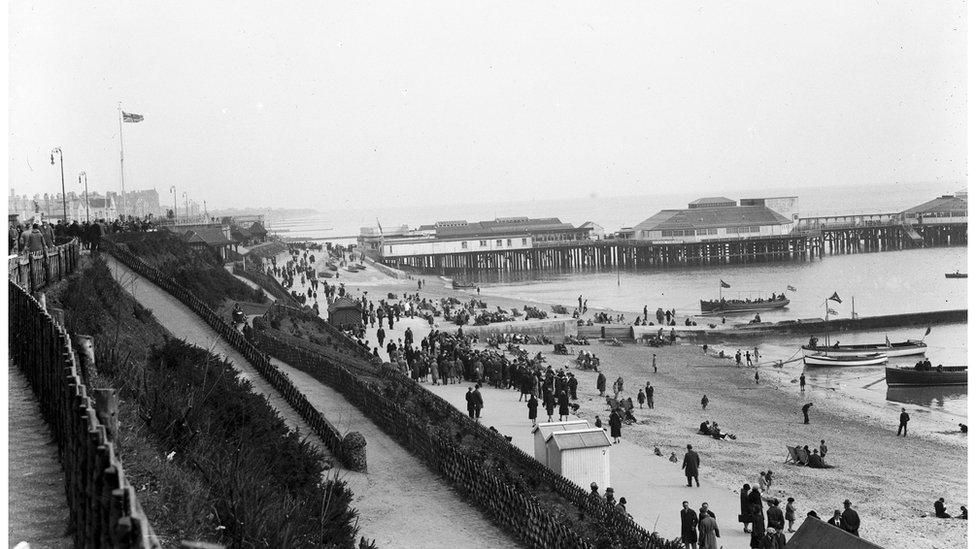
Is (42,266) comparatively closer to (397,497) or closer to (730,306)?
(397,497)

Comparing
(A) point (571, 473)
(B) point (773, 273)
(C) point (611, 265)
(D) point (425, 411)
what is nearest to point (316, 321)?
(D) point (425, 411)

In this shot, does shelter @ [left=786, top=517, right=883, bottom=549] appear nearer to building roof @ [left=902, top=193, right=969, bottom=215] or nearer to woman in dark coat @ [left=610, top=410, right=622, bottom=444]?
woman in dark coat @ [left=610, top=410, right=622, bottom=444]

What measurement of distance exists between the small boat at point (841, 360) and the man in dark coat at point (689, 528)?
25.2 m

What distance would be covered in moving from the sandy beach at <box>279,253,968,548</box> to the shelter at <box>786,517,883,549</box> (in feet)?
10.3

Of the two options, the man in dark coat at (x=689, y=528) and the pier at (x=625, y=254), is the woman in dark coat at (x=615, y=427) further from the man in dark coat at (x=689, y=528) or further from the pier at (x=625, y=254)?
the pier at (x=625, y=254)

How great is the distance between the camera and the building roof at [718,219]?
9238 centimetres

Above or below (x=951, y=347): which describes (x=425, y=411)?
above

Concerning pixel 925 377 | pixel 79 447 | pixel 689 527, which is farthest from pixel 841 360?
pixel 79 447

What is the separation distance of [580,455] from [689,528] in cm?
224

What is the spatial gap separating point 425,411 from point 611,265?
80.3 m

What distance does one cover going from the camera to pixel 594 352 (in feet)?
129

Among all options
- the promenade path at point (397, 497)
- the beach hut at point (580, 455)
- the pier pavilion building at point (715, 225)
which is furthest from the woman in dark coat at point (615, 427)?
the pier pavilion building at point (715, 225)

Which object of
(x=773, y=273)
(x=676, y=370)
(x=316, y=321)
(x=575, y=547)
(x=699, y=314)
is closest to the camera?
(x=575, y=547)

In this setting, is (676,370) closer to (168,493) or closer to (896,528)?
(896,528)
